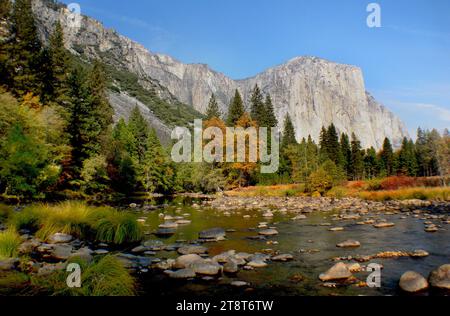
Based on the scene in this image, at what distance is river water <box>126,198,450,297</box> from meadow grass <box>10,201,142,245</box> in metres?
1.25

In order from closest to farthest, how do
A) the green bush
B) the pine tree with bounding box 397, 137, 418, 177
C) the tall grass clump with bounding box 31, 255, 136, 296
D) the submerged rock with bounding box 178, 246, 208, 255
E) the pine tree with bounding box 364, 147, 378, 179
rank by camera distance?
the tall grass clump with bounding box 31, 255, 136, 296
the submerged rock with bounding box 178, 246, 208, 255
the green bush
the pine tree with bounding box 397, 137, 418, 177
the pine tree with bounding box 364, 147, 378, 179

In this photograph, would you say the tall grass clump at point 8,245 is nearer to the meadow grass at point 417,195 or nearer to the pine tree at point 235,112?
the meadow grass at point 417,195

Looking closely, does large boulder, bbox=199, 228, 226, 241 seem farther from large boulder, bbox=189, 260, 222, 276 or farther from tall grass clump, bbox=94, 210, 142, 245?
large boulder, bbox=189, 260, 222, 276

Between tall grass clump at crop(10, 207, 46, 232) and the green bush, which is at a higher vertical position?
the green bush

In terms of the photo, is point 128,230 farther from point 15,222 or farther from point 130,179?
point 130,179

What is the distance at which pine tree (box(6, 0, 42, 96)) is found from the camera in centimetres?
3123

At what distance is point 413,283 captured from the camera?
6.23 meters

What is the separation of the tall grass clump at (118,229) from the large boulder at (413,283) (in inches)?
326

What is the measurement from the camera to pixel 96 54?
175750 mm

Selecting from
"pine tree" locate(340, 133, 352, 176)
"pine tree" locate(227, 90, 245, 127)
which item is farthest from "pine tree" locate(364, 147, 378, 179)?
"pine tree" locate(227, 90, 245, 127)

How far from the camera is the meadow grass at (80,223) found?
1103 cm

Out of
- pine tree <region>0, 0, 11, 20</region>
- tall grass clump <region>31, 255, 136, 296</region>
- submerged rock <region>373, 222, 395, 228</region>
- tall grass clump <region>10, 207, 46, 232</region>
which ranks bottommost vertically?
submerged rock <region>373, 222, 395, 228</region>

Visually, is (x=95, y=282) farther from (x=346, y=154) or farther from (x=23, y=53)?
(x=346, y=154)

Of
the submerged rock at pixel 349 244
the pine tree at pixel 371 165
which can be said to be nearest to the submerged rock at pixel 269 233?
the submerged rock at pixel 349 244
